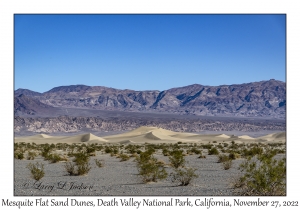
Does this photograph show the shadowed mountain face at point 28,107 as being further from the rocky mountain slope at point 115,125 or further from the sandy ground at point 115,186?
the sandy ground at point 115,186

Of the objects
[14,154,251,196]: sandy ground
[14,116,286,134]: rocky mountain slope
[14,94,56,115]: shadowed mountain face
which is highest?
[14,94,56,115]: shadowed mountain face

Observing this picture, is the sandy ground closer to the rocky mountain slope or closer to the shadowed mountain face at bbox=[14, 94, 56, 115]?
the rocky mountain slope

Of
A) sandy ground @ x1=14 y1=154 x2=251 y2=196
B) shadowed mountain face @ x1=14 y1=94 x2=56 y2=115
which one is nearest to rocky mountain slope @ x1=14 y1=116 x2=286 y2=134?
shadowed mountain face @ x1=14 y1=94 x2=56 y2=115

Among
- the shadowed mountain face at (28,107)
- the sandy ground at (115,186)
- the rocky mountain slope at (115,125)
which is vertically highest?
the shadowed mountain face at (28,107)

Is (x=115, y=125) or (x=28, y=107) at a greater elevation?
(x=28, y=107)

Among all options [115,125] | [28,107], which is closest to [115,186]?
[115,125]

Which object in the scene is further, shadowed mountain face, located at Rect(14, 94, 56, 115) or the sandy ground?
shadowed mountain face, located at Rect(14, 94, 56, 115)

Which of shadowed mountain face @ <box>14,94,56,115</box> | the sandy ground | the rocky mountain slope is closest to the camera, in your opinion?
the sandy ground

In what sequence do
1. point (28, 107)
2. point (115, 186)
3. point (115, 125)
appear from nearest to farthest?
point (115, 186), point (115, 125), point (28, 107)

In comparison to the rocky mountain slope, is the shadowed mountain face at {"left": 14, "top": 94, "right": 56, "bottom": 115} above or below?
above

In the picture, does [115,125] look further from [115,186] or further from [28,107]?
[115,186]

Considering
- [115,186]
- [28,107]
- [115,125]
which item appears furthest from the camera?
[28,107]

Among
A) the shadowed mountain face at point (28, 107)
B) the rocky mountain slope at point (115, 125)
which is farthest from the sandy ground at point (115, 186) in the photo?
the shadowed mountain face at point (28, 107)
